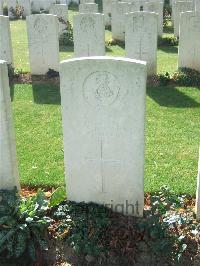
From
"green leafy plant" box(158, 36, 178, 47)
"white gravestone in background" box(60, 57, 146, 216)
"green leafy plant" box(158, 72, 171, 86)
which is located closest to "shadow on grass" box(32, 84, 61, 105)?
"green leafy plant" box(158, 72, 171, 86)

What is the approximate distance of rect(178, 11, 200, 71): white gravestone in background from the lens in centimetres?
1073

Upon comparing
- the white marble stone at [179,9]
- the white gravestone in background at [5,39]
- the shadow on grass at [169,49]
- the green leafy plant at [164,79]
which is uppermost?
the white marble stone at [179,9]

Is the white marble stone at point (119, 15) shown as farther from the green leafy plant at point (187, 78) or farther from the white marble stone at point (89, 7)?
the green leafy plant at point (187, 78)

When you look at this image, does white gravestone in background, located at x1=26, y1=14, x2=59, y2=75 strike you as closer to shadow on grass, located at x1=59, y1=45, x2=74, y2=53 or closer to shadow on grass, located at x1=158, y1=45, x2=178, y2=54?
shadow on grass, located at x1=59, y1=45, x2=74, y2=53

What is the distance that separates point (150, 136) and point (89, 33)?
14.6ft

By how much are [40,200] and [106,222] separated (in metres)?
0.82

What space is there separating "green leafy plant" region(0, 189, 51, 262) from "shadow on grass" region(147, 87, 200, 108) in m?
5.15

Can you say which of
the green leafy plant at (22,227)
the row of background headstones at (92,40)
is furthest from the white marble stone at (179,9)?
the green leafy plant at (22,227)

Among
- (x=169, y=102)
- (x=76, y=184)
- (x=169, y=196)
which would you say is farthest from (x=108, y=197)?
(x=169, y=102)

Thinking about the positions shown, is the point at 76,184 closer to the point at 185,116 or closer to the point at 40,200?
the point at 40,200

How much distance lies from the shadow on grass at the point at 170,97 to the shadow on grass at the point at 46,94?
2.23m

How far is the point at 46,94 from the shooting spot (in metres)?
10.0

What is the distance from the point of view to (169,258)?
4547 millimetres

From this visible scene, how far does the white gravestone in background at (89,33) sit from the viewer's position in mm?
10789
